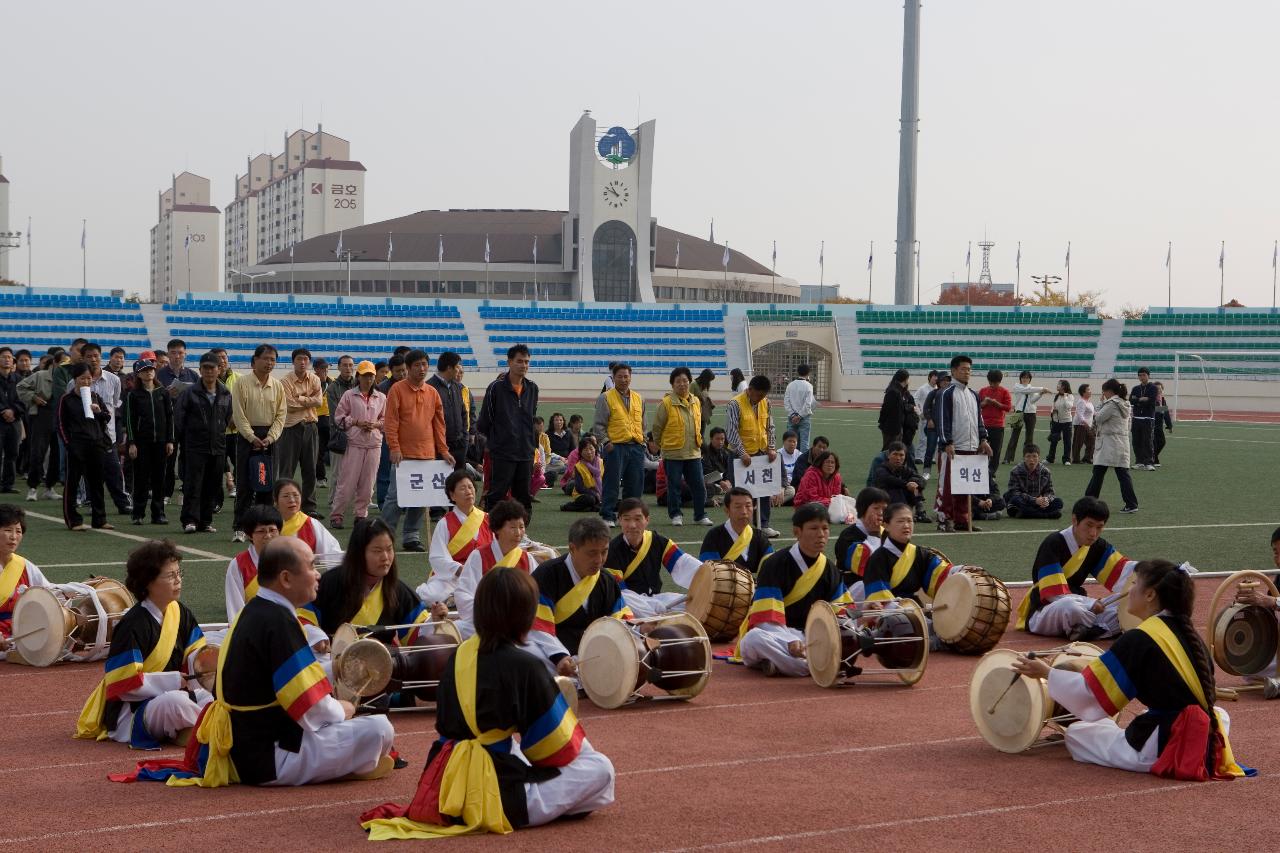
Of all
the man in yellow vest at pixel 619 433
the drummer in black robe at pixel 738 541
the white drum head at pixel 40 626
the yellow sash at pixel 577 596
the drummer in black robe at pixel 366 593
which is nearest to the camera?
the drummer in black robe at pixel 366 593

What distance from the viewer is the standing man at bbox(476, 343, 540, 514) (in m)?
13.4

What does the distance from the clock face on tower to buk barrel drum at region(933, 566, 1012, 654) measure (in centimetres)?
7944

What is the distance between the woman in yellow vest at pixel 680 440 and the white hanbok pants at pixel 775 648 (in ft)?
21.4

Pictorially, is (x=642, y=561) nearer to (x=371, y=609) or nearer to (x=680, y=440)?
(x=371, y=609)

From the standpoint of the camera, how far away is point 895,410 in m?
19.0

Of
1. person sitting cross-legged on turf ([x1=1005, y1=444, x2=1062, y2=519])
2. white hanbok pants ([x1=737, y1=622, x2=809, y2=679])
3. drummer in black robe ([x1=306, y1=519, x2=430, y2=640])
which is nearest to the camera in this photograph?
drummer in black robe ([x1=306, y1=519, x2=430, y2=640])

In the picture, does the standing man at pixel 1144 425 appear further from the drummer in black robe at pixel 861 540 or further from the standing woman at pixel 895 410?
the drummer in black robe at pixel 861 540

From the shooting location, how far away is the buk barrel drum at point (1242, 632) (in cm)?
814

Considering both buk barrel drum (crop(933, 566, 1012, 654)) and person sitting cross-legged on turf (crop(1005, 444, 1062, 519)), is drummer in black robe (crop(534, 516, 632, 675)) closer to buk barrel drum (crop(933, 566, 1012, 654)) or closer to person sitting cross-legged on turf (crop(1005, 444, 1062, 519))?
buk barrel drum (crop(933, 566, 1012, 654))

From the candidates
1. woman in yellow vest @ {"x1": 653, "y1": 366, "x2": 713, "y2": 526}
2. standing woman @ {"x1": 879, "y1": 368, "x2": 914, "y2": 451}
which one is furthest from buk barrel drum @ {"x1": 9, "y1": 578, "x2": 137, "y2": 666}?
standing woman @ {"x1": 879, "y1": 368, "x2": 914, "y2": 451}

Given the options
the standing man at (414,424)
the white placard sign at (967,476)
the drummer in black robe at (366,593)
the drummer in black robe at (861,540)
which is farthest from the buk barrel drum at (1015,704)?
the white placard sign at (967,476)

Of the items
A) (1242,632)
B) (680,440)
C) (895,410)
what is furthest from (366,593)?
(895,410)

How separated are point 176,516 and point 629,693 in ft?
33.3

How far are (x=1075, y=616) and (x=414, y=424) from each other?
6.37 m
